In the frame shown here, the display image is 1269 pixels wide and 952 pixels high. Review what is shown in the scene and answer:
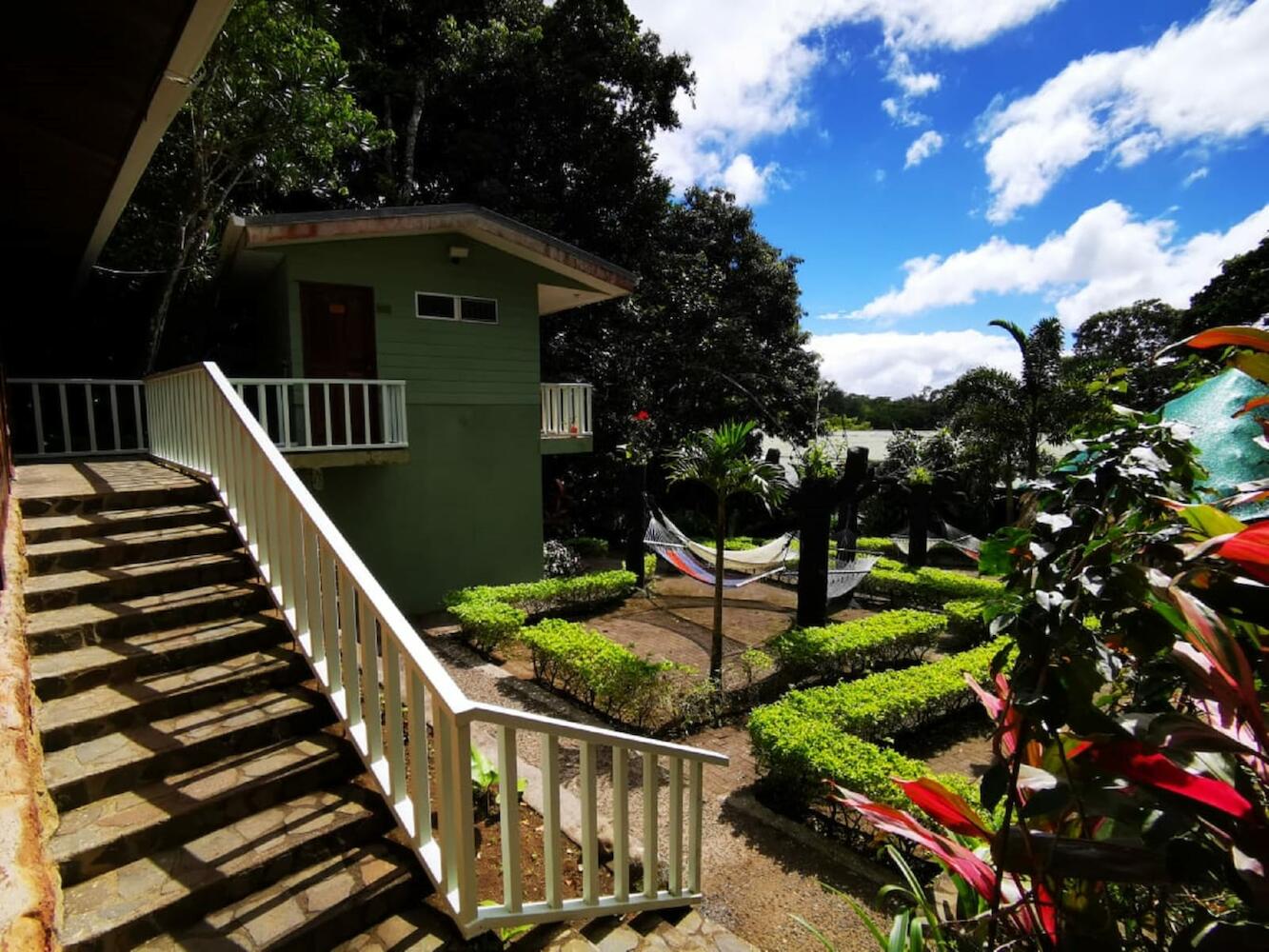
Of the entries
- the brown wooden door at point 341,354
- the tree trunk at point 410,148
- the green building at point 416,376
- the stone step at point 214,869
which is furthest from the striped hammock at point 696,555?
the tree trunk at point 410,148

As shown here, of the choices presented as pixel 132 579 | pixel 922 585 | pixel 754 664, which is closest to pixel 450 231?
pixel 132 579

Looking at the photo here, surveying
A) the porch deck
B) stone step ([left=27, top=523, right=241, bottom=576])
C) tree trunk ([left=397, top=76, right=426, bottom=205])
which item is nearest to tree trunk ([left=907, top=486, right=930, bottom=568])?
stone step ([left=27, top=523, right=241, bottom=576])

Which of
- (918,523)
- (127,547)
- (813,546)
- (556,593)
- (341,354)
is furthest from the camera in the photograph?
(918,523)

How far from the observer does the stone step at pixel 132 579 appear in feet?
10.0

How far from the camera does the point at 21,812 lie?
1.60 metres

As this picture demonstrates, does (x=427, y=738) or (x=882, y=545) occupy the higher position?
(x=427, y=738)

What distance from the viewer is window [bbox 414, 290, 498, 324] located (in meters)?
7.76

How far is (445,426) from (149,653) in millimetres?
5283

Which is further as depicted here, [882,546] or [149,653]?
[882,546]

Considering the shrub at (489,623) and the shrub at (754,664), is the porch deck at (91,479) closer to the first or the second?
the shrub at (489,623)

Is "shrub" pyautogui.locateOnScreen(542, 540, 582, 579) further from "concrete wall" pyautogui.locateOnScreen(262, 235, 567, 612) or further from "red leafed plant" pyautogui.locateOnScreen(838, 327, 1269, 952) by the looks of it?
"red leafed plant" pyautogui.locateOnScreen(838, 327, 1269, 952)

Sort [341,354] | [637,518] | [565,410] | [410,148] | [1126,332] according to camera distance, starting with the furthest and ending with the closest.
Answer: [1126,332] → [410,148] → [565,410] → [637,518] → [341,354]

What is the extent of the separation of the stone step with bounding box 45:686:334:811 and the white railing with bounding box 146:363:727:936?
21 cm

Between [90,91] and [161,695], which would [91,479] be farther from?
[161,695]
